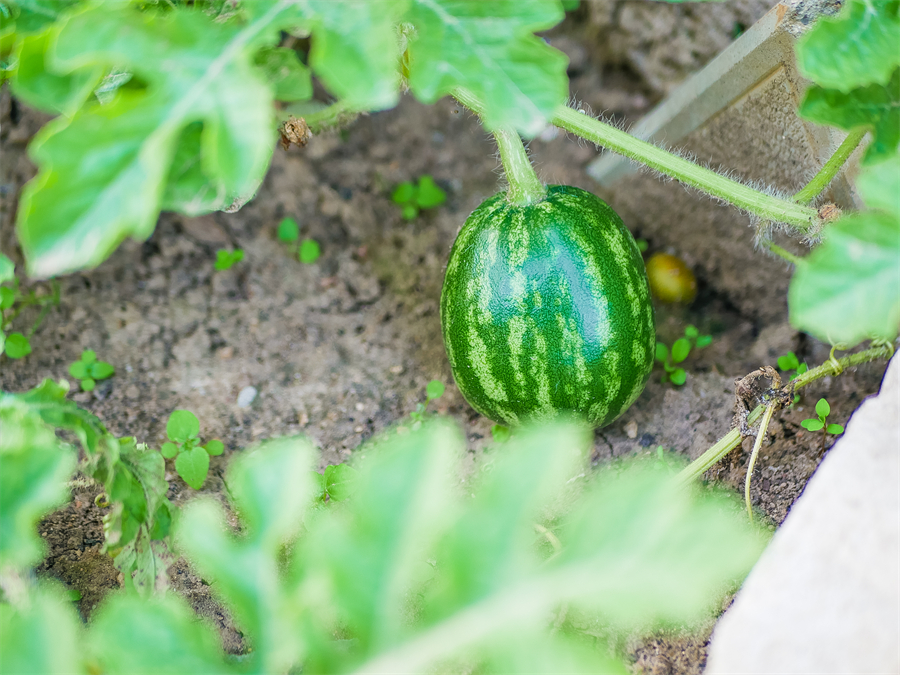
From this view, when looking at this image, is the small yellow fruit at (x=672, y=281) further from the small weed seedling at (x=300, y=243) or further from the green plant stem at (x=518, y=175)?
the small weed seedling at (x=300, y=243)

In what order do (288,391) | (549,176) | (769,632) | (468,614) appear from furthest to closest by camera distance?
(549,176), (288,391), (769,632), (468,614)

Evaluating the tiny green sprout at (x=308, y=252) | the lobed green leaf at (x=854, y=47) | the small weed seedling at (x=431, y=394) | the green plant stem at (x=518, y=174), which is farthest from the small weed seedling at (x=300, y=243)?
the lobed green leaf at (x=854, y=47)

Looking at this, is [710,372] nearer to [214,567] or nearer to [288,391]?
[288,391]

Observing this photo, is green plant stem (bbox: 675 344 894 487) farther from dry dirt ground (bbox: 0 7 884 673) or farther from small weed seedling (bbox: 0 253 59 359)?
small weed seedling (bbox: 0 253 59 359)

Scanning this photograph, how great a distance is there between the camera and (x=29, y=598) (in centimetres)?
106

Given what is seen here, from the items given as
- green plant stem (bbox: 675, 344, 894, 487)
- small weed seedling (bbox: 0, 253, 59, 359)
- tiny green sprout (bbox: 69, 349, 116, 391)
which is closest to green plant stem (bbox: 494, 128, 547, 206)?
green plant stem (bbox: 675, 344, 894, 487)

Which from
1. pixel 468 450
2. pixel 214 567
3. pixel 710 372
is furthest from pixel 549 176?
pixel 214 567

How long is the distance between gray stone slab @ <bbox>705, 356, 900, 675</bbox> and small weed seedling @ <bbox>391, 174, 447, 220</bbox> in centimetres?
166

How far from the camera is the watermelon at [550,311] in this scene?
5.17ft

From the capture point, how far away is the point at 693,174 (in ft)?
4.98

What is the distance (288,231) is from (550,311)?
1099mm

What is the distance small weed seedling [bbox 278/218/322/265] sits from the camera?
2270 mm

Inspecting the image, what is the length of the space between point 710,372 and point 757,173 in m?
0.59

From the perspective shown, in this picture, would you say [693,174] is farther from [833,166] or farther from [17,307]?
[17,307]
